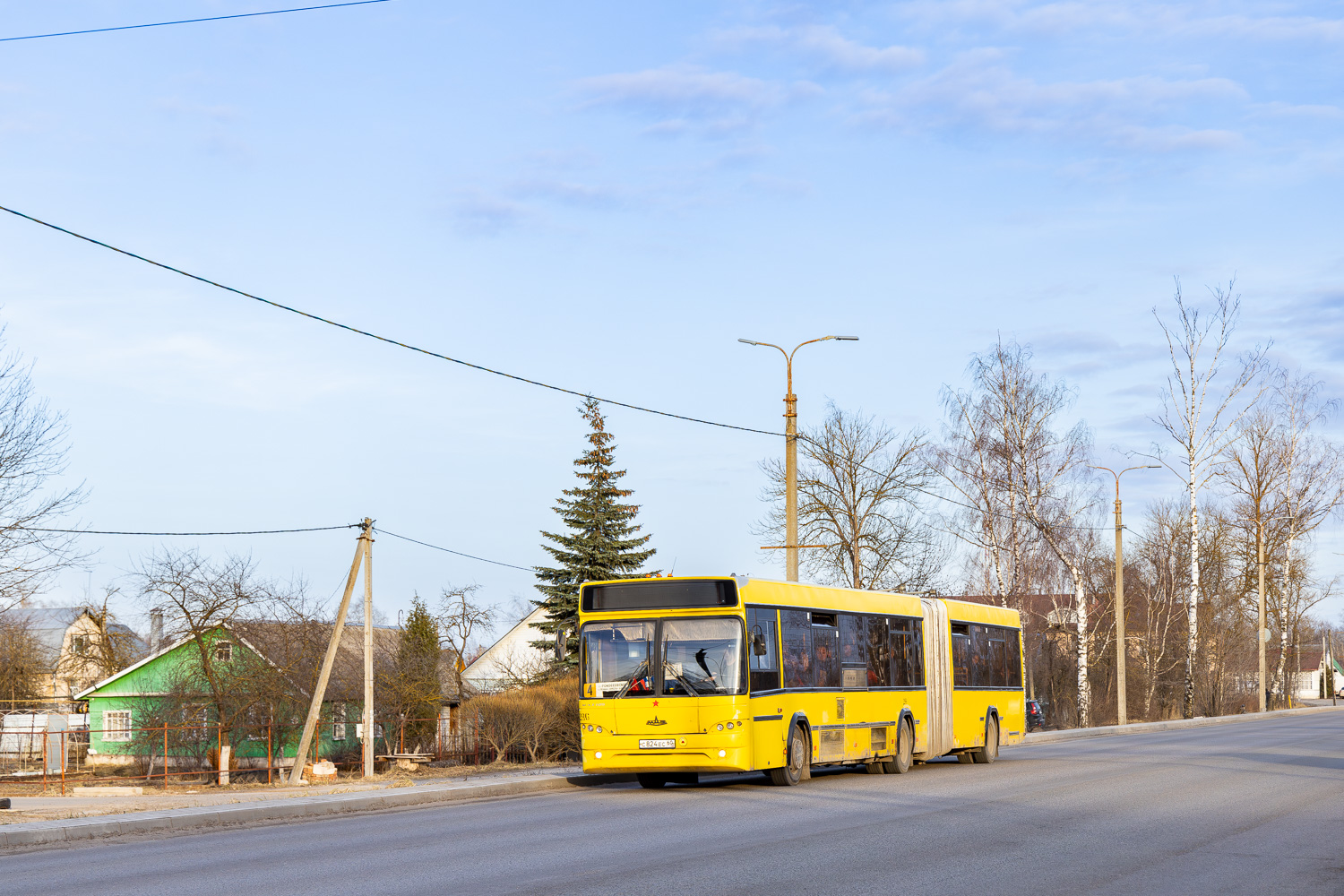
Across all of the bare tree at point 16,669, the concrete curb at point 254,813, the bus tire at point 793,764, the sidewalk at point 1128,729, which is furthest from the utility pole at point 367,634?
the bare tree at point 16,669

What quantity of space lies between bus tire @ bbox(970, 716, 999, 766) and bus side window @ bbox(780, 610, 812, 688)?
8.06 m

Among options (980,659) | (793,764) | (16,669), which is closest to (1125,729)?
(980,659)

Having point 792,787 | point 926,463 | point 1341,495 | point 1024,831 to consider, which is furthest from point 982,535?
point 1024,831

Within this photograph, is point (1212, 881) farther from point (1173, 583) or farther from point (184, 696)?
point (1173, 583)

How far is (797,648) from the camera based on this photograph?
68.0ft

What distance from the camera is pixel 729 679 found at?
19172mm

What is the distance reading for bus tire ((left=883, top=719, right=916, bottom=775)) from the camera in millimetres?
23594

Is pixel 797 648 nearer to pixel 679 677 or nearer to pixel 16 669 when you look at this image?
pixel 679 677

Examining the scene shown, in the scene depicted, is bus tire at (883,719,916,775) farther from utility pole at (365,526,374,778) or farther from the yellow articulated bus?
utility pole at (365,526,374,778)

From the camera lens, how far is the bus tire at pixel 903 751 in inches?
929

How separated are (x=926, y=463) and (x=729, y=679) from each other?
34.2 m

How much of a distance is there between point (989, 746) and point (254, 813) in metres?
15.7

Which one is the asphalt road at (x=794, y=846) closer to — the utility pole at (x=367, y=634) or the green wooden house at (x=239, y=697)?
the utility pole at (x=367, y=634)

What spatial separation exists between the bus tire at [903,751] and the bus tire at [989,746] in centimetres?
385
